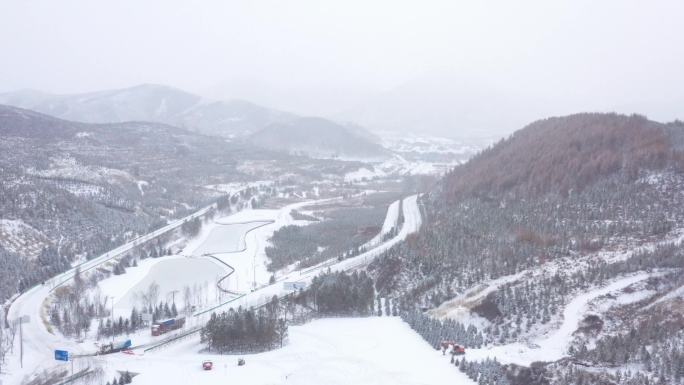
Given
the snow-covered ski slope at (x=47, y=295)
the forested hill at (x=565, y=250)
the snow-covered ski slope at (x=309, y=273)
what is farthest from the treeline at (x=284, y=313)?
the forested hill at (x=565, y=250)

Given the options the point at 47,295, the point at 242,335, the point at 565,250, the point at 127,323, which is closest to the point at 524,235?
the point at 565,250

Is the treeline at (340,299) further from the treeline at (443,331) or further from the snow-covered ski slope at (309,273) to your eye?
the snow-covered ski slope at (309,273)

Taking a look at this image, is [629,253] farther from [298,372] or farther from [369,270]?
[298,372]

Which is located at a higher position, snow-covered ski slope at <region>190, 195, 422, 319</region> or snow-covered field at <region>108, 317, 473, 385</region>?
snow-covered ski slope at <region>190, 195, 422, 319</region>

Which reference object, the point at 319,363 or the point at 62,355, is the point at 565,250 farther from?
the point at 62,355

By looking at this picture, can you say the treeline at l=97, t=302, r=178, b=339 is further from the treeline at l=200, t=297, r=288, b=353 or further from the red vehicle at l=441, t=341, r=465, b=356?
the red vehicle at l=441, t=341, r=465, b=356

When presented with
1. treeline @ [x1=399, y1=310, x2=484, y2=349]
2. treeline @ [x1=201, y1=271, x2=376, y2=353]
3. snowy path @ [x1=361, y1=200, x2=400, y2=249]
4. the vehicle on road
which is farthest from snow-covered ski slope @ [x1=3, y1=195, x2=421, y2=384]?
treeline @ [x1=399, y1=310, x2=484, y2=349]

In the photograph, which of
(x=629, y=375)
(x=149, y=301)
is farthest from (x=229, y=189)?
(x=629, y=375)
